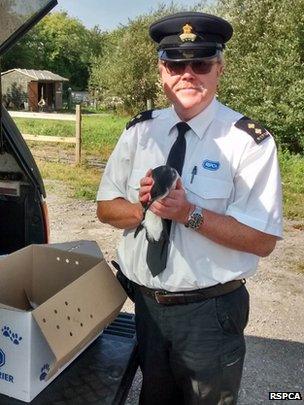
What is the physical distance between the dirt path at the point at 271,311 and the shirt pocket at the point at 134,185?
5.23 feet

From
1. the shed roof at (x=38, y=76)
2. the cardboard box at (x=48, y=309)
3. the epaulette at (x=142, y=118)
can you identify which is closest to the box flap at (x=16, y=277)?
the cardboard box at (x=48, y=309)

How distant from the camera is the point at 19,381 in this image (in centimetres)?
172

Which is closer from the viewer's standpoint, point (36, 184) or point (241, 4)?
point (36, 184)

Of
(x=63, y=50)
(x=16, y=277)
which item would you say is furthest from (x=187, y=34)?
(x=63, y=50)

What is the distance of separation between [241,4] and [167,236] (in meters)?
12.5

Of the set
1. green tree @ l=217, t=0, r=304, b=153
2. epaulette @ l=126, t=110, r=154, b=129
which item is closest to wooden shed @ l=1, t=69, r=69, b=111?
green tree @ l=217, t=0, r=304, b=153

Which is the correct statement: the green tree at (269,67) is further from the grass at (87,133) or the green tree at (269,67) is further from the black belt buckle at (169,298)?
the black belt buckle at (169,298)

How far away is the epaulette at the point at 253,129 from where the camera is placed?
1.98 metres

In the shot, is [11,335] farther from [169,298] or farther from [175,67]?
[175,67]

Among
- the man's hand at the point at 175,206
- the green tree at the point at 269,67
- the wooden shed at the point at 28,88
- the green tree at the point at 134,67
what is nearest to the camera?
the man's hand at the point at 175,206

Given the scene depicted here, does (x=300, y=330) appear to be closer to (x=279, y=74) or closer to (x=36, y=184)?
(x=36, y=184)

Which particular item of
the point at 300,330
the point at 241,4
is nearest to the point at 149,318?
the point at 300,330

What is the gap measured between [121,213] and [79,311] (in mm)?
475

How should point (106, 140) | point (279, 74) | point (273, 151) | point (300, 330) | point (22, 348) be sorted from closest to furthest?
point (22, 348) < point (273, 151) < point (300, 330) < point (279, 74) < point (106, 140)
